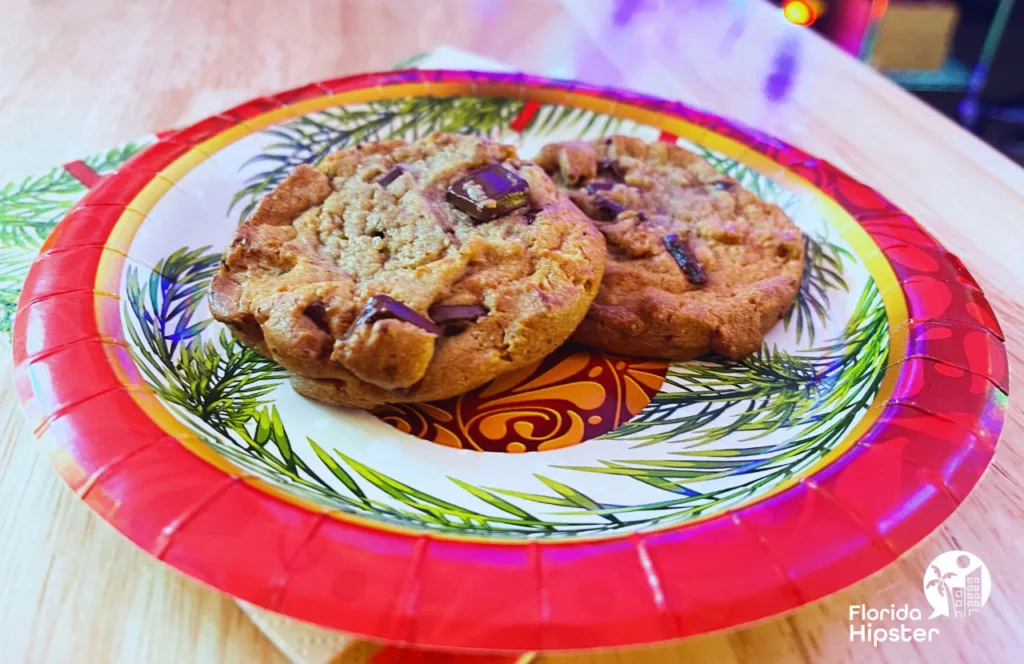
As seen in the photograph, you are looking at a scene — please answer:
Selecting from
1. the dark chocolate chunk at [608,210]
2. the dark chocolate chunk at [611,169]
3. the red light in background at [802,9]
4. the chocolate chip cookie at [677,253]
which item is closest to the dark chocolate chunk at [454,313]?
the chocolate chip cookie at [677,253]

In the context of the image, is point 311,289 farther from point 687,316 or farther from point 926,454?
point 926,454

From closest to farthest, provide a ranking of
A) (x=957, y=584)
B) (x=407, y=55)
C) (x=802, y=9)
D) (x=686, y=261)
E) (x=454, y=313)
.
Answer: (x=957, y=584) < (x=454, y=313) < (x=686, y=261) < (x=407, y=55) < (x=802, y=9)

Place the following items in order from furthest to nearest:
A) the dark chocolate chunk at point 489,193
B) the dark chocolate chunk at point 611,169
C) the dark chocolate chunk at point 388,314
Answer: the dark chocolate chunk at point 611,169, the dark chocolate chunk at point 489,193, the dark chocolate chunk at point 388,314

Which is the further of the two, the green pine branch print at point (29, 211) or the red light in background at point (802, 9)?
the red light in background at point (802, 9)

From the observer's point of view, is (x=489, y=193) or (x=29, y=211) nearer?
(x=489, y=193)

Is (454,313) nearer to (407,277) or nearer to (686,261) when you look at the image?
(407,277)

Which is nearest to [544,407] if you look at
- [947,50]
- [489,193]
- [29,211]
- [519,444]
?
[519,444]

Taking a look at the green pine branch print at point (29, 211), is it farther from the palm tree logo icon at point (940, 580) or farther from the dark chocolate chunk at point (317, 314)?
the palm tree logo icon at point (940, 580)

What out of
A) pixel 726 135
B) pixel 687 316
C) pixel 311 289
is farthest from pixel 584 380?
pixel 726 135
